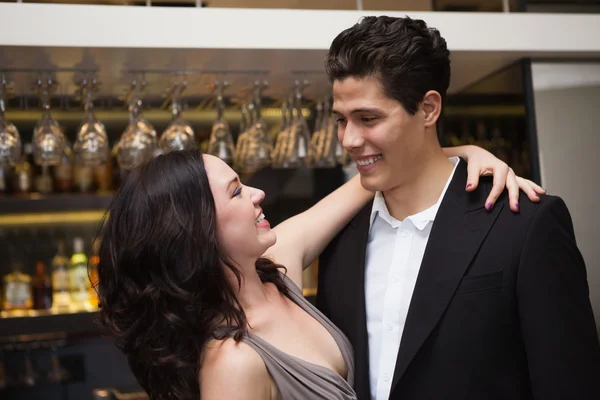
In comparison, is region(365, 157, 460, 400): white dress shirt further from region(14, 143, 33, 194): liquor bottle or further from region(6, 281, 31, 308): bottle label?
region(14, 143, 33, 194): liquor bottle

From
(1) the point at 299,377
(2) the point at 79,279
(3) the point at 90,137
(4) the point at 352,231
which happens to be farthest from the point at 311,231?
(2) the point at 79,279

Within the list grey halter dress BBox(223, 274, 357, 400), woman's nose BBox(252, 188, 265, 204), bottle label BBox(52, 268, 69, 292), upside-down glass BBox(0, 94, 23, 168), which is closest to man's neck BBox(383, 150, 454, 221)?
woman's nose BBox(252, 188, 265, 204)

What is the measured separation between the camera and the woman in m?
1.67

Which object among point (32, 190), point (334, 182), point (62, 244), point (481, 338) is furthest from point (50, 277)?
point (481, 338)

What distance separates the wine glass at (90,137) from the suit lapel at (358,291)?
0.96 meters

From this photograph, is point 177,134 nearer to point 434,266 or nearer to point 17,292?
point 434,266

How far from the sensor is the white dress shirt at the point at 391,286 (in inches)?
71.7

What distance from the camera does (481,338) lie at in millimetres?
1689

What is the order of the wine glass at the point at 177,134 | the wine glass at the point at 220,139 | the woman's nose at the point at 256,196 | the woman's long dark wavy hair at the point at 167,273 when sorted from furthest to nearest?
the wine glass at the point at 220,139 < the wine glass at the point at 177,134 < the woman's nose at the point at 256,196 < the woman's long dark wavy hair at the point at 167,273

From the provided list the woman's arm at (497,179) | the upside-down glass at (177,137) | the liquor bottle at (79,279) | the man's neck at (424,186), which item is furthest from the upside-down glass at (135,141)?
the liquor bottle at (79,279)

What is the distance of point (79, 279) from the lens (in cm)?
371

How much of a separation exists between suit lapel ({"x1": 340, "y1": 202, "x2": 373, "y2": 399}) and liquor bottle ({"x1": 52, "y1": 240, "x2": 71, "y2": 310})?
6.64 ft

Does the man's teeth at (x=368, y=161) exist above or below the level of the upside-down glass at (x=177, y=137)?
A: below

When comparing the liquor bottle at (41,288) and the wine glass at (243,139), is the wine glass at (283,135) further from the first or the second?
the liquor bottle at (41,288)
